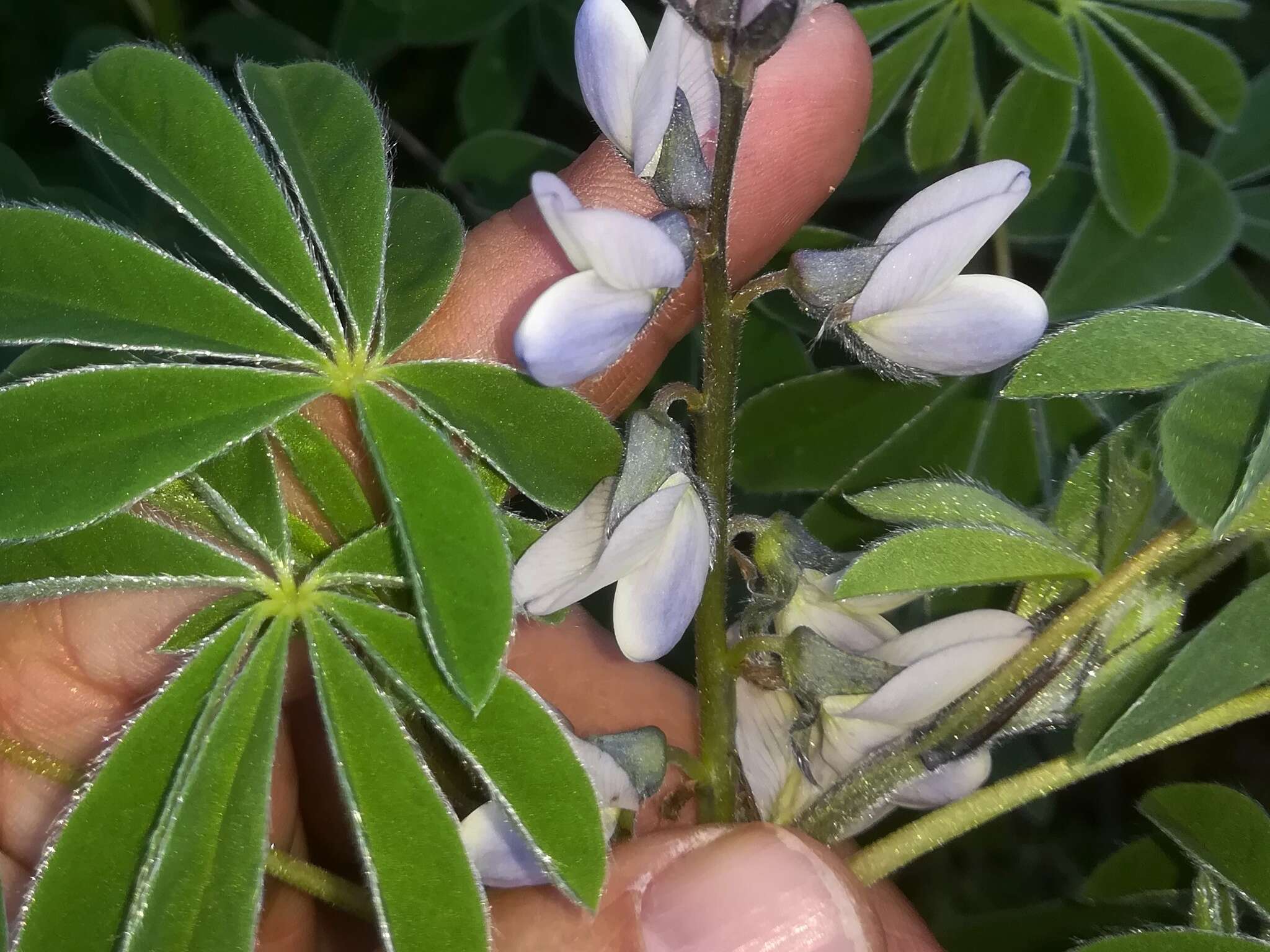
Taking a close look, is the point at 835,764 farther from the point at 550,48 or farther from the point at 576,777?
the point at 550,48

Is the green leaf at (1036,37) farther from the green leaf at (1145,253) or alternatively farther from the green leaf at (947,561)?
the green leaf at (947,561)

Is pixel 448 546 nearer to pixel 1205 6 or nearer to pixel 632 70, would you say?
pixel 632 70

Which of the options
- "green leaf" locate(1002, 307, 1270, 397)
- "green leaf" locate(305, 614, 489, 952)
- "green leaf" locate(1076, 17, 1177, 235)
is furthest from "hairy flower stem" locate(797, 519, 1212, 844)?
"green leaf" locate(1076, 17, 1177, 235)

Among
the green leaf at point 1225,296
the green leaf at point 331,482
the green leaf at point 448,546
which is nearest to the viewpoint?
the green leaf at point 448,546

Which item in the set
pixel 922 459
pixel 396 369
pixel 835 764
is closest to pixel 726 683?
pixel 835 764

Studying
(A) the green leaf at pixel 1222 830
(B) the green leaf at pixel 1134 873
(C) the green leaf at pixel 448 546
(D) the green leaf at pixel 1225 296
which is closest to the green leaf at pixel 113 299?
(C) the green leaf at pixel 448 546

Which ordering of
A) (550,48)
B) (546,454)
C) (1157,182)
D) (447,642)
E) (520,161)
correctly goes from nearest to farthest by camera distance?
(447,642) → (546,454) → (1157,182) → (520,161) → (550,48)

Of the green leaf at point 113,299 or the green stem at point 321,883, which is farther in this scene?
the green stem at point 321,883
